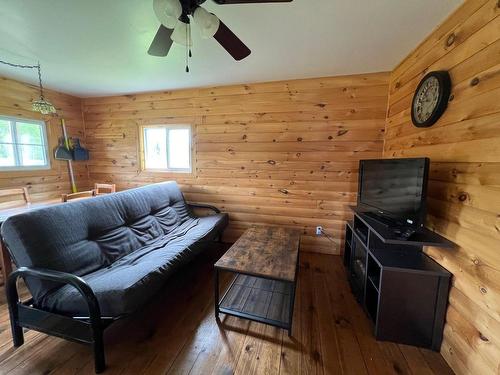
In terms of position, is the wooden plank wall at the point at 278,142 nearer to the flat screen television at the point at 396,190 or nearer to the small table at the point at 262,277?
the flat screen television at the point at 396,190

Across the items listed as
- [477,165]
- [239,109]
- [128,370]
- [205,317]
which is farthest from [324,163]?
[128,370]

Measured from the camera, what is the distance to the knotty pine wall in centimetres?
278

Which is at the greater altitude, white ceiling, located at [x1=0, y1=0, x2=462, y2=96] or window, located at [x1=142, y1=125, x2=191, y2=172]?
white ceiling, located at [x1=0, y1=0, x2=462, y2=96]

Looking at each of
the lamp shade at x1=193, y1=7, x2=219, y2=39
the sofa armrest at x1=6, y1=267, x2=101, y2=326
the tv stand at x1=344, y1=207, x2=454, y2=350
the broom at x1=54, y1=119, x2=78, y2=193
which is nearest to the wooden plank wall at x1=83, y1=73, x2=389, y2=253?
the broom at x1=54, y1=119, x2=78, y2=193

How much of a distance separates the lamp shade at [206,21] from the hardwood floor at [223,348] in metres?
2.02

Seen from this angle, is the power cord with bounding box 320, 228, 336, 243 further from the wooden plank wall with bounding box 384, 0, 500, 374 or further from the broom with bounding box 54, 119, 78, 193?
the broom with bounding box 54, 119, 78, 193

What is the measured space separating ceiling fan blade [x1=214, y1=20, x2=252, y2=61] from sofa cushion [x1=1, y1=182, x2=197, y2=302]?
1.70 metres

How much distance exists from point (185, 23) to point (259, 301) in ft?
7.10

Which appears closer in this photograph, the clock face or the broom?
the clock face

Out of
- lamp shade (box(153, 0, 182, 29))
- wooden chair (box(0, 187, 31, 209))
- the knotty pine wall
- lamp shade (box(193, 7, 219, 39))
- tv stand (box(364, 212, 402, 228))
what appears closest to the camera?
lamp shade (box(153, 0, 182, 29))

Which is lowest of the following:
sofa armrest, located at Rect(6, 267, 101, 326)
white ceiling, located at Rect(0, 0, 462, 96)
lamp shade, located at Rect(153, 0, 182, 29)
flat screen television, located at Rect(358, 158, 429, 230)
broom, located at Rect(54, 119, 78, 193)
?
sofa armrest, located at Rect(6, 267, 101, 326)

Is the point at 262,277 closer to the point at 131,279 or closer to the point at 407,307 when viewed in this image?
the point at 131,279

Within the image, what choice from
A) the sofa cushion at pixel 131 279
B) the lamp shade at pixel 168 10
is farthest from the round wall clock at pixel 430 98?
the sofa cushion at pixel 131 279

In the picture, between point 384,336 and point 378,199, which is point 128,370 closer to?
point 384,336
